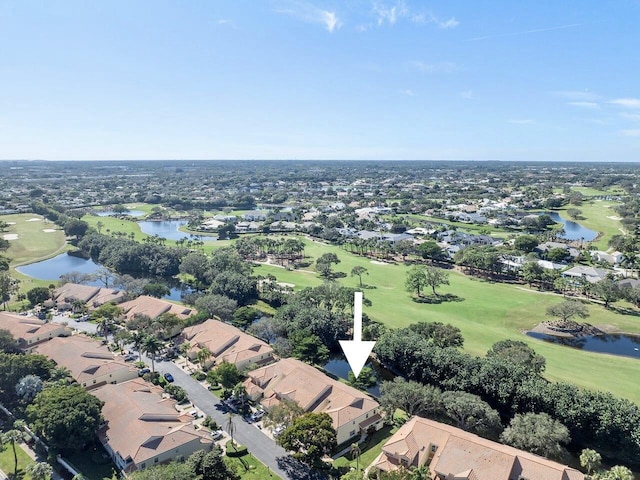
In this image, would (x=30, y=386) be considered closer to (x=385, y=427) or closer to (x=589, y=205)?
(x=385, y=427)

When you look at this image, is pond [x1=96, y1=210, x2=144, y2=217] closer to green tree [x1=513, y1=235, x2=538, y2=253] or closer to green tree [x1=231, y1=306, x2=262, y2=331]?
green tree [x1=231, y1=306, x2=262, y2=331]

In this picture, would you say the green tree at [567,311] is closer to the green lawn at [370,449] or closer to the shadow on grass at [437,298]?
the shadow on grass at [437,298]

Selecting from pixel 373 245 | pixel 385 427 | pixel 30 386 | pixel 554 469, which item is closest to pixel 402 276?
pixel 373 245

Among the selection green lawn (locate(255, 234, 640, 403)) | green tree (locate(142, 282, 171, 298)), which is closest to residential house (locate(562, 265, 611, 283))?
green lawn (locate(255, 234, 640, 403))

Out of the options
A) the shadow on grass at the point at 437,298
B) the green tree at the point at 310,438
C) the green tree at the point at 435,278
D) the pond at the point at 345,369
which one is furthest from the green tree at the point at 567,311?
the green tree at the point at 310,438

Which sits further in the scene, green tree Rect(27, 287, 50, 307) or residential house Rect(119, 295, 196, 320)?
green tree Rect(27, 287, 50, 307)

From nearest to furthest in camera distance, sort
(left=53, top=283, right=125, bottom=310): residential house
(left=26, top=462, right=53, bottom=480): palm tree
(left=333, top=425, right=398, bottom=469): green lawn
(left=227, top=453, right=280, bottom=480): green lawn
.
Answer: (left=26, top=462, right=53, bottom=480): palm tree → (left=227, top=453, right=280, bottom=480): green lawn → (left=333, top=425, right=398, bottom=469): green lawn → (left=53, top=283, right=125, bottom=310): residential house

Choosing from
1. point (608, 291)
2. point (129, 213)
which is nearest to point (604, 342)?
point (608, 291)

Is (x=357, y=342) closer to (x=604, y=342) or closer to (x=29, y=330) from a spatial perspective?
(x=29, y=330)
